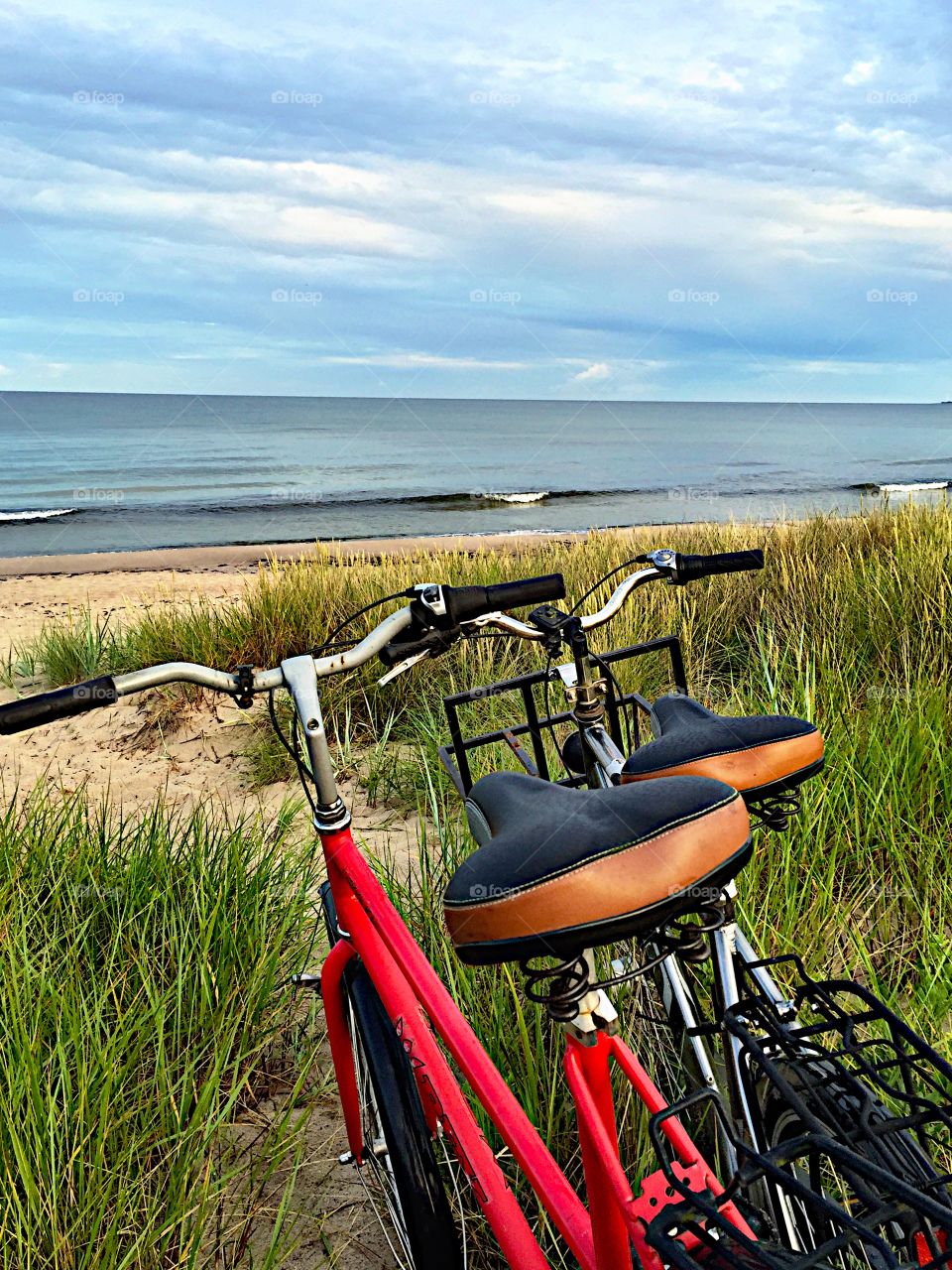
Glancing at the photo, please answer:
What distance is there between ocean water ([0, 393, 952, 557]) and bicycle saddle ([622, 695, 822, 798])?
5.97 metres

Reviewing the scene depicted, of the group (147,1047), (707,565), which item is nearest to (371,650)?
(707,565)

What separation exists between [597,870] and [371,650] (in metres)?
0.65

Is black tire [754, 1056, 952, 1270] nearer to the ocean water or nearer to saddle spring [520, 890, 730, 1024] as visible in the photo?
saddle spring [520, 890, 730, 1024]

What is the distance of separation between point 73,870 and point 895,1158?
8.08 feet

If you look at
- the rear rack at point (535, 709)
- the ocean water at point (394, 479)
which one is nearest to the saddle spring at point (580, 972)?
the rear rack at point (535, 709)

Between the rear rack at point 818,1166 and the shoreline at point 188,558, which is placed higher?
the shoreline at point 188,558

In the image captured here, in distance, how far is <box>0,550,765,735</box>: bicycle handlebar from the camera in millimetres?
1465

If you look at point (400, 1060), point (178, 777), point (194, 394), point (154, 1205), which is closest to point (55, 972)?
point (154, 1205)

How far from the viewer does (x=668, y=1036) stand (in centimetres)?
243

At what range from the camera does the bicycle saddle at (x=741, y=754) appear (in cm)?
172

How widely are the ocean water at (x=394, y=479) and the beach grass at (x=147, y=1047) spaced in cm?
621

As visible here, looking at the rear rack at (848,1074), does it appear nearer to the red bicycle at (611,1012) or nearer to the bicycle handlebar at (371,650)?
the red bicycle at (611,1012)

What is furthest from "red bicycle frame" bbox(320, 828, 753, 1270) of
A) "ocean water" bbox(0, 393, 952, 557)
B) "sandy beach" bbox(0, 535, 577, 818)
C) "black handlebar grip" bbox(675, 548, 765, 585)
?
"ocean water" bbox(0, 393, 952, 557)

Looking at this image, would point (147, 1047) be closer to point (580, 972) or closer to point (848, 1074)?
point (580, 972)
